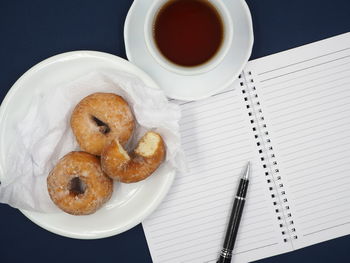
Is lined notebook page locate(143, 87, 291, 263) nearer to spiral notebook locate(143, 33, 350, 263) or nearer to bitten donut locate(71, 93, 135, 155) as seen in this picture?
spiral notebook locate(143, 33, 350, 263)

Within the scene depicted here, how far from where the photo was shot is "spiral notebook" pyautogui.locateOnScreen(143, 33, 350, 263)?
92cm

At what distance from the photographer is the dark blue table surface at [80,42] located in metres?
0.92

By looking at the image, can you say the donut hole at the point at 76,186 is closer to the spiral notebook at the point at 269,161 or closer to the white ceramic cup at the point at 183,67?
the spiral notebook at the point at 269,161

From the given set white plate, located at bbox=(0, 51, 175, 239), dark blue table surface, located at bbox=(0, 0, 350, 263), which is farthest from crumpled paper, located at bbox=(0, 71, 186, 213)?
dark blue table surface, located at bbox=(0, 0, 350, 263)

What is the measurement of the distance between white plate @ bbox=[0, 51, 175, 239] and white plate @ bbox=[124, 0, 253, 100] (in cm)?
5

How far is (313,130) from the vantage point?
94 cm

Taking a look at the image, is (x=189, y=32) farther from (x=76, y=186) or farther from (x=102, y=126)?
(x=76, y=186)

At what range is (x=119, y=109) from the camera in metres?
0.78

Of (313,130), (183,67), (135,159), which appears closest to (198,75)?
(183,67)

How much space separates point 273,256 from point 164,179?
1.26 ft

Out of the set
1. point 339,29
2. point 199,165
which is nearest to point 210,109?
point 199,165

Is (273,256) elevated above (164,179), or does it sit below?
below

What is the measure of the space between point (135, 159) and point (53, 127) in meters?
0.22

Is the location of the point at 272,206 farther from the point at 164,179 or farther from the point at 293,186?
the point at 164,179
